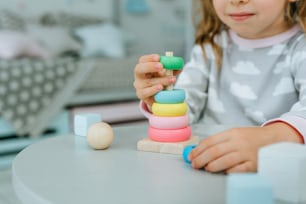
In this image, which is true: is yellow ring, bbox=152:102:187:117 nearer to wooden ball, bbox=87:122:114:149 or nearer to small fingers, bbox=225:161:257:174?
wooden ball, bbox=87:122:114:149

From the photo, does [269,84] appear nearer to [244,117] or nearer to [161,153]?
[244,117]

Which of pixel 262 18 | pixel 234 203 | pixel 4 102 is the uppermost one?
pixel 262 18

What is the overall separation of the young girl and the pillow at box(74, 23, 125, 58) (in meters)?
1.85

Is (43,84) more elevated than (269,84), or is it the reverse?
(269,84)

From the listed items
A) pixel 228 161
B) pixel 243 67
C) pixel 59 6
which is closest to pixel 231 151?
pixel 228 161

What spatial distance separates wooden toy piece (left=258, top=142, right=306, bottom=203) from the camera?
1.47 ft

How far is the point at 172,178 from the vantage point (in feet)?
1.77

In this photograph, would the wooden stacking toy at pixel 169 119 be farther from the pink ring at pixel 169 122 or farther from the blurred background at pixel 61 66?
the blurred background at pixel 61 66

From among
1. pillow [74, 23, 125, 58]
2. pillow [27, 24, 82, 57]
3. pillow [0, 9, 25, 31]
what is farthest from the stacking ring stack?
pillow [0, 9, 25, 31]

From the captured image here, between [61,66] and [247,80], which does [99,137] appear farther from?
[61,66]

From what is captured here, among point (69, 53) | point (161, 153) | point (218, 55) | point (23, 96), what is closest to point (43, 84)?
point (23, 96)

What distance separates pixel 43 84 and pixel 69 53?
1.72 feet

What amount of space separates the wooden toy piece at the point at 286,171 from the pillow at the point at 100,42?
2514 millimetres

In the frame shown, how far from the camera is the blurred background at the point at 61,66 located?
2.28 m
